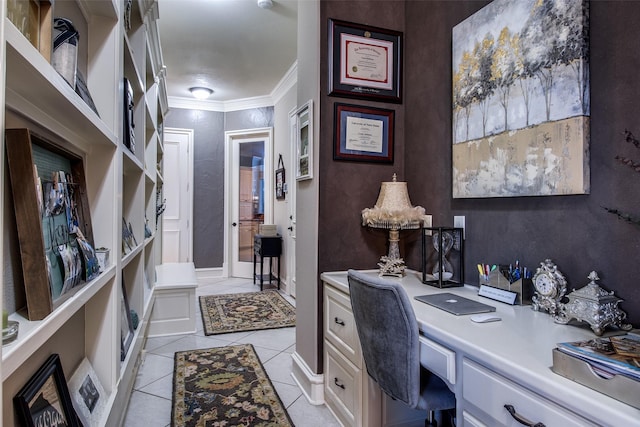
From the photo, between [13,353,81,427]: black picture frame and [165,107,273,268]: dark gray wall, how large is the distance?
16.5 feet

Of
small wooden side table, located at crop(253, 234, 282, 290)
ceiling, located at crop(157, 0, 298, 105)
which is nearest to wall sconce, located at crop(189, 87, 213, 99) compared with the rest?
ceiling, located at crop(157, 0, 298, 105)

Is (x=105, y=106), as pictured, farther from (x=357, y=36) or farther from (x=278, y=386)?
(x=278, y=386)

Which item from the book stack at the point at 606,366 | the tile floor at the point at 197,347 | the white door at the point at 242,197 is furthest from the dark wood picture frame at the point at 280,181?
the book stack at the point at 606,366

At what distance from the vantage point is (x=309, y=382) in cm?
224

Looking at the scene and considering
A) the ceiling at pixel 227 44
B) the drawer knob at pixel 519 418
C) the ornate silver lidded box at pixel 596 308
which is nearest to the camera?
the drawer knob at pixel 519 418

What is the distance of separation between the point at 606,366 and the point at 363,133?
1708 millimetres

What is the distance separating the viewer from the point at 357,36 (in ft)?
7.25

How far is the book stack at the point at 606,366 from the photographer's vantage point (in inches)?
28.2

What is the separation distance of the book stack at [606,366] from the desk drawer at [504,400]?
8cm

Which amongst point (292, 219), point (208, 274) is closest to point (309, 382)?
point (292, 219)

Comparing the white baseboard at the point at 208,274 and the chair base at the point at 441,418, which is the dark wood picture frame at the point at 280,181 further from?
the chair base at the point at 441,418

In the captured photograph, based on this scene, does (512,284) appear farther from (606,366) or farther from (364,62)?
(364,62)

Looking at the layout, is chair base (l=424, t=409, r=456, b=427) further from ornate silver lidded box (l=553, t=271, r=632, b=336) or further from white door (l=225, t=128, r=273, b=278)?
white door (l=225, t=128, r=273, b=278)

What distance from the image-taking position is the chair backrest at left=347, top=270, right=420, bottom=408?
4.05 feet
